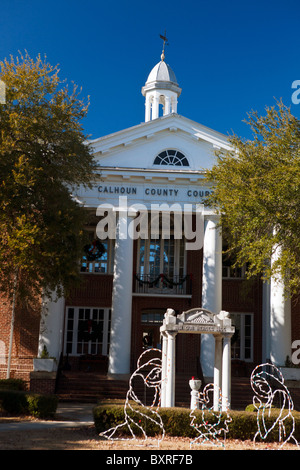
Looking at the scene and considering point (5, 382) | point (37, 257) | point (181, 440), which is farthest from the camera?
point (5, 382)

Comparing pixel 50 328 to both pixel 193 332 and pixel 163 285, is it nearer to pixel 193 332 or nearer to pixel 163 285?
pixel 163 285

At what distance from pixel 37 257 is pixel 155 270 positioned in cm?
1220

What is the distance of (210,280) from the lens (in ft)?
78.4

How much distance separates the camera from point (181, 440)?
490 inches

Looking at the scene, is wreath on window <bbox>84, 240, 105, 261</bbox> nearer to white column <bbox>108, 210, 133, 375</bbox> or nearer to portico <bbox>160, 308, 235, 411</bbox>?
white column <bbox>108, 210, 133, 375</bbox>

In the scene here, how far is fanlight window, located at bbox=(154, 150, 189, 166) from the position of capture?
24984 millimetres

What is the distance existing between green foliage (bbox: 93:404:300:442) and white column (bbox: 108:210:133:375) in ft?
32.5

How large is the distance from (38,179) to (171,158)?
27.7 ft

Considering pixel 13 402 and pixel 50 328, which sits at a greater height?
pixel 50 328

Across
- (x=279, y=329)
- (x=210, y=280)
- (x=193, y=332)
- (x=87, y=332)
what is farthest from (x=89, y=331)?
(x=193, y=332)

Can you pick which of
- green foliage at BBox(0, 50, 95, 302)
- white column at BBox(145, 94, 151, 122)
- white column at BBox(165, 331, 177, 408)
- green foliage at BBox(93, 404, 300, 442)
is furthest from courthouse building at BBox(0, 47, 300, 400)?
green foliage at BBox(93, 404, 300, 442)
